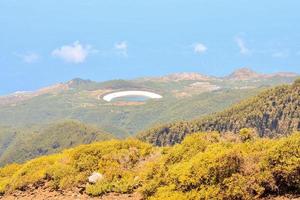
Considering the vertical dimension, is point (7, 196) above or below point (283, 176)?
below

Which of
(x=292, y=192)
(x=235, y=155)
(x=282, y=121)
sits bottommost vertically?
(x=282, y=121)

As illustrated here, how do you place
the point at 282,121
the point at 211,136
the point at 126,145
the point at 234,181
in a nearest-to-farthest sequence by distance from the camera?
the point at 234,181 < the point at 211,136 < the point at 126,145 < the point at 282,121

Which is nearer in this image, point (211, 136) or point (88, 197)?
point (88, 197)

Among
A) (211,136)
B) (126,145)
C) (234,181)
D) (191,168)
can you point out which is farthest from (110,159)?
(234,181)

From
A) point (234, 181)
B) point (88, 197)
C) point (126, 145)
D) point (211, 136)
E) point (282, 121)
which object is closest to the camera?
point (234, 181)

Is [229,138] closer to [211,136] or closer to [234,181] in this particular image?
[211,136]

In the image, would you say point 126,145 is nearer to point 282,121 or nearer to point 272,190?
point 272,190
